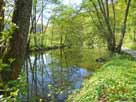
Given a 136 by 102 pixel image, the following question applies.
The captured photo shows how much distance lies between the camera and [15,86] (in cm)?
446

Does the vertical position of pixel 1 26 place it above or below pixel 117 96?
above

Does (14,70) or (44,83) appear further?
(44,83)

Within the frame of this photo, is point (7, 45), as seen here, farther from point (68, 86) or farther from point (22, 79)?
point (68, 86)

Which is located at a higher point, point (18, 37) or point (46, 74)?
point (18, 37)

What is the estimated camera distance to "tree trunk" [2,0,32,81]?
4.91 meters

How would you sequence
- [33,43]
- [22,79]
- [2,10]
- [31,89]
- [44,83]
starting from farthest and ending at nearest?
[33,43], [44,83], [31,89], [22,79], [2,10]

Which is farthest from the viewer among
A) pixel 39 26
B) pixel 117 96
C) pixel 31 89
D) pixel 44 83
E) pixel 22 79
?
pixel 39 26

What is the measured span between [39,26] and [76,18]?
8.73 m

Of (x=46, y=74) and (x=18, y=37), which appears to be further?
(x=46, y=74)

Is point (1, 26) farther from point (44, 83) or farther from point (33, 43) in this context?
point (33, 43)

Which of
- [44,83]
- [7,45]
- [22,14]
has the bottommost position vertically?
[44,83]

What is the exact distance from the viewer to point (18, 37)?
4961mm

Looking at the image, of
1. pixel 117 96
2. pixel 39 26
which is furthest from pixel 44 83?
pixel 39 26

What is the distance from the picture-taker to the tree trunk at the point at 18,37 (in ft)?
16.1
